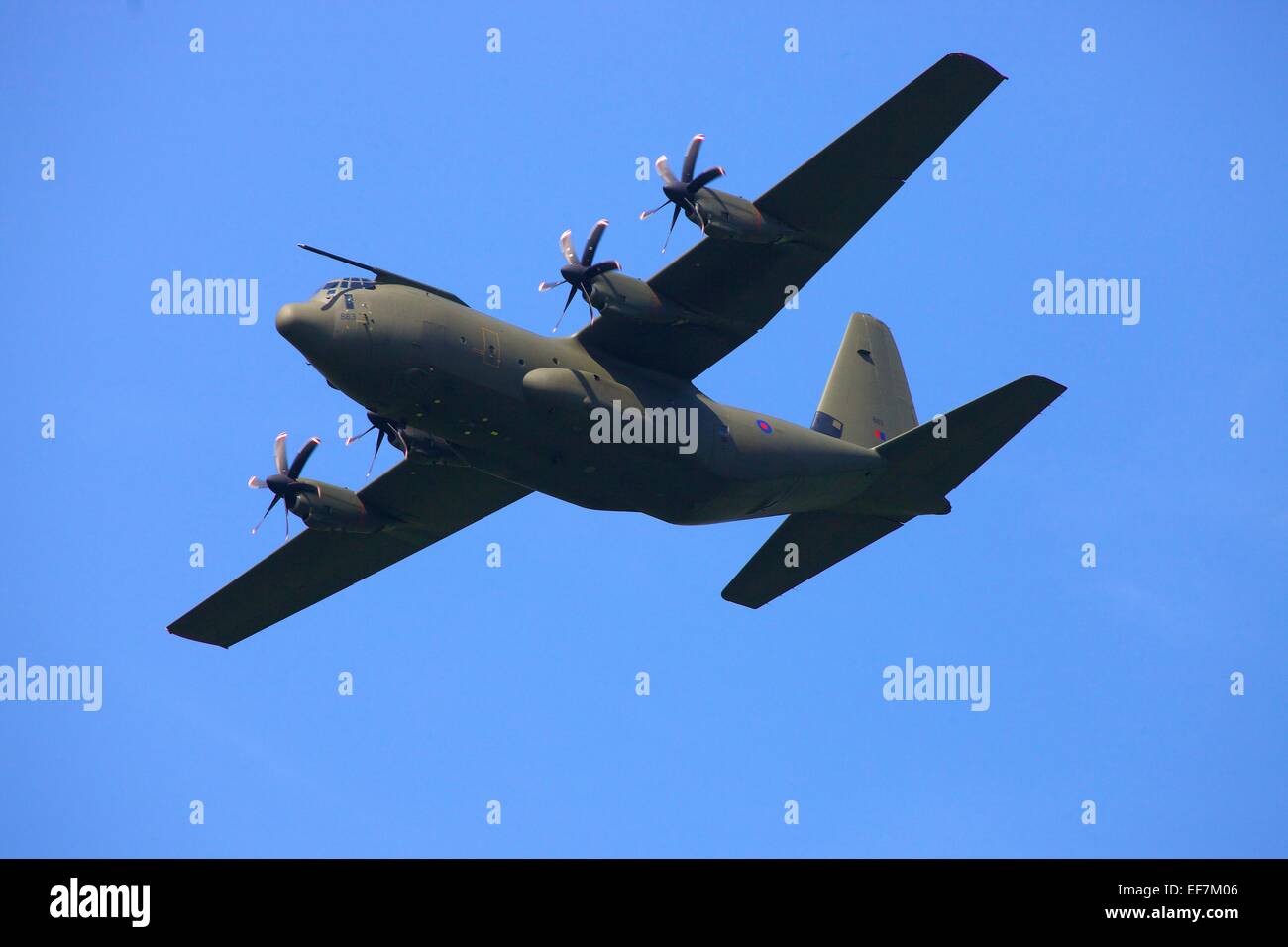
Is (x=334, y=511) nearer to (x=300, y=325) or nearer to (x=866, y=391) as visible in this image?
(x=300, y=325)

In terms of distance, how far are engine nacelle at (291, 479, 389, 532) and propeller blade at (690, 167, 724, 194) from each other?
393 inches

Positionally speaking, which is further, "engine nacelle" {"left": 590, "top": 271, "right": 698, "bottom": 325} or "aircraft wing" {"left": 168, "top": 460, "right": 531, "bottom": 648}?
"aircraft wing" {"left": 168, "top": 460, "right": 531, "bottom": 648}

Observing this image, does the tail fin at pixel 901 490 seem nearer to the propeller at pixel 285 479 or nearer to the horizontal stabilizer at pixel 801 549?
the horizontal stabilizer at pixel 801 549

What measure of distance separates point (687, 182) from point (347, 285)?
635cm

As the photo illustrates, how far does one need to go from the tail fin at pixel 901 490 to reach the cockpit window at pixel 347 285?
10.9 metres

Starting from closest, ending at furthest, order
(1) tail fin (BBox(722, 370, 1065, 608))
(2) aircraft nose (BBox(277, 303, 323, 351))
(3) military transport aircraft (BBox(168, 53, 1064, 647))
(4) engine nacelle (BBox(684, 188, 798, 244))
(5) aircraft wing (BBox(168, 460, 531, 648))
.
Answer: (2) aircraft nose (BBox(277, 303, 323, 351)) → (3) military transport aircraft (BBox(168, 53, 1064, 647)) → (4) engine nacelle (BBox(684, 188, 798, 244)) → (1) tail fin (BBox(722, 370, 1065, 608)) → (5) aircraft wing (BBox(168, 460, 531, 648))

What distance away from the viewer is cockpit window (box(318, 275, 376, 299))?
29391 millimetres

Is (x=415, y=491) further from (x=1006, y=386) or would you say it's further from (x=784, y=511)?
(x=1006, y=386)

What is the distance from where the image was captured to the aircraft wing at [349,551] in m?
34.6

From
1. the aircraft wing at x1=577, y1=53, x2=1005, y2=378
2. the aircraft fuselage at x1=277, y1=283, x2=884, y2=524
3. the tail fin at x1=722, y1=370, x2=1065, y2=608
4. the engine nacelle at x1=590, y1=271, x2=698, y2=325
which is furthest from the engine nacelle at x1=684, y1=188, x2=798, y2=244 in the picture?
the tail fin at x1=722, y1=370, x2=1065, y2=608

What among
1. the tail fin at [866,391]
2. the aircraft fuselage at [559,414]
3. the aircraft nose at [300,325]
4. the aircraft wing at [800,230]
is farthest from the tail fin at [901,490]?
the aircraft nose at [300,325]

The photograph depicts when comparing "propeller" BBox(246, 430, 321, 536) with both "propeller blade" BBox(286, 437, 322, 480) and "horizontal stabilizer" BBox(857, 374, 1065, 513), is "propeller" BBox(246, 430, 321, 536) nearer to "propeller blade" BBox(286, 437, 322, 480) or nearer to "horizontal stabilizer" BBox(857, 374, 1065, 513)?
"propeller blade" BBox(286, 437, 322, 480)

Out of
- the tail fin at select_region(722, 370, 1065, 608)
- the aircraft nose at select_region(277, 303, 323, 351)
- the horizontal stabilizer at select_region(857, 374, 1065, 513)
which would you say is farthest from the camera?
the tail fin at select_region(722, 370, 1065, 608)
